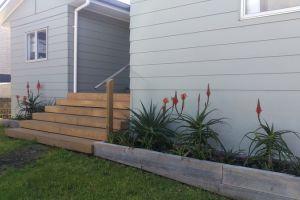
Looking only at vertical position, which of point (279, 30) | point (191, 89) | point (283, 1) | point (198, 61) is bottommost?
point (191, 89)

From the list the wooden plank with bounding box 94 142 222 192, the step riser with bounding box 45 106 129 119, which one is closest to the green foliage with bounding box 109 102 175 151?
the wooden plank with bounding box 94 142 222 192

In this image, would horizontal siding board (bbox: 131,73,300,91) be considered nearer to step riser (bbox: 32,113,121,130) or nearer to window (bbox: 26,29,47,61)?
step riser (bbox: 32,113,121,130)

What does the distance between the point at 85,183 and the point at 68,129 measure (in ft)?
7.94

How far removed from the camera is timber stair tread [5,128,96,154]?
19.9ft

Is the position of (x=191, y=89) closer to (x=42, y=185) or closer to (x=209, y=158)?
(x=209, y=158)

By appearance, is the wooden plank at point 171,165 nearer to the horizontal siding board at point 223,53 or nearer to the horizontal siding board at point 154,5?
the horizontal siding board at point 223,53

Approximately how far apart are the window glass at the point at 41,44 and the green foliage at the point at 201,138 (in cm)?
650

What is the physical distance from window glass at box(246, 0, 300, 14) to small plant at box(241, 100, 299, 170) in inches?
52.6

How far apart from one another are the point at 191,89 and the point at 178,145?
1.04 m

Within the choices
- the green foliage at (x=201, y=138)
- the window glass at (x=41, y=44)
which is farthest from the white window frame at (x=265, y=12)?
the window glass at (x=41, y=44)

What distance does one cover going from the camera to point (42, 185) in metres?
4.67

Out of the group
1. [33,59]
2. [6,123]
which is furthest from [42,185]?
[33,59]

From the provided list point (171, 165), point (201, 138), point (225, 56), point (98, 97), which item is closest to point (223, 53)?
point (225, 56)

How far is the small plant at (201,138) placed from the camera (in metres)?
4.82
